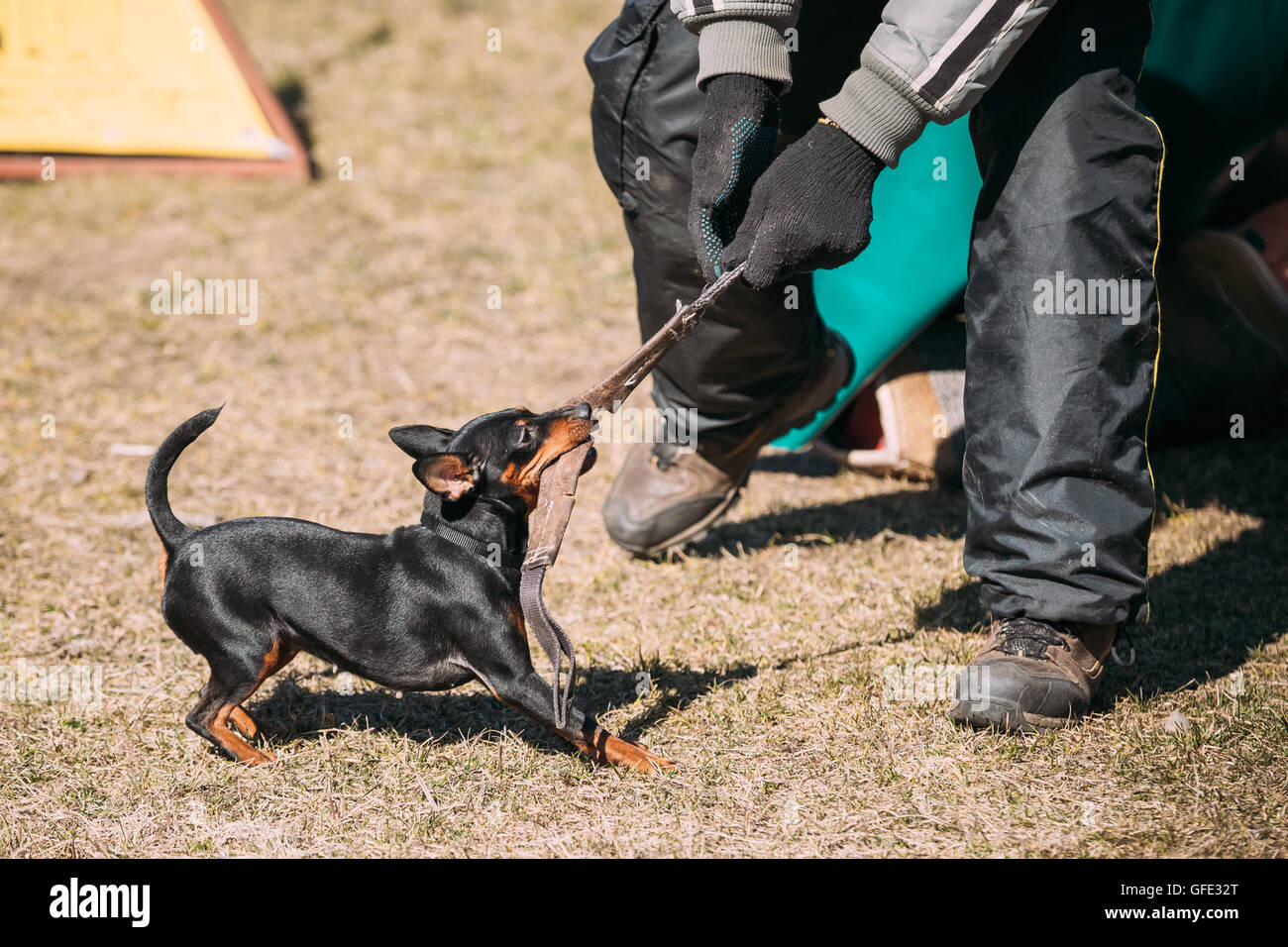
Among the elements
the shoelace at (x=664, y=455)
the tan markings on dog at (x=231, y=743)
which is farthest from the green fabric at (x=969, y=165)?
the tan markings on dog at (x=231, y=743)

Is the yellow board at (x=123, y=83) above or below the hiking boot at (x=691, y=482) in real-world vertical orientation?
above

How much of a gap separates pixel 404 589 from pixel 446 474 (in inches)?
11.9

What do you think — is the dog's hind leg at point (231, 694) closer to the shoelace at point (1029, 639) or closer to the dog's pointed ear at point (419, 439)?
the dog's pointed ear at point (419, 439)

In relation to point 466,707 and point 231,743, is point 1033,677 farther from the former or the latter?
point 231,743

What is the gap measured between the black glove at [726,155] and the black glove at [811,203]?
126 mm

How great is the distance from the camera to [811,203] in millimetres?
2498

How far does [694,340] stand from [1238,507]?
202cm

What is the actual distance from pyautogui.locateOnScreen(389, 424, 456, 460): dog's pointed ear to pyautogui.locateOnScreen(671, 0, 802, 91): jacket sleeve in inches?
40.8

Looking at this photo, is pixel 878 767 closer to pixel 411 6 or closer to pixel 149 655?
pixel 149 655

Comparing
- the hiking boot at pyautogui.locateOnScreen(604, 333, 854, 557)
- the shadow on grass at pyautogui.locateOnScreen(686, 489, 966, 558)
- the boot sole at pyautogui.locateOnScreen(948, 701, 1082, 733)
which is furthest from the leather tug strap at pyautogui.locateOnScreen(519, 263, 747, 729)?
the shadow on grass at pyautogui.locateOnScreen(686, 489, 966, 558)

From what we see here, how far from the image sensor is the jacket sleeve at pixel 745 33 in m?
2.61

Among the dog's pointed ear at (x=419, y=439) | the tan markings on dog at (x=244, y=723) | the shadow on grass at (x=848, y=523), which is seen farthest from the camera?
the shadow on grass at (x=848, y=523)
